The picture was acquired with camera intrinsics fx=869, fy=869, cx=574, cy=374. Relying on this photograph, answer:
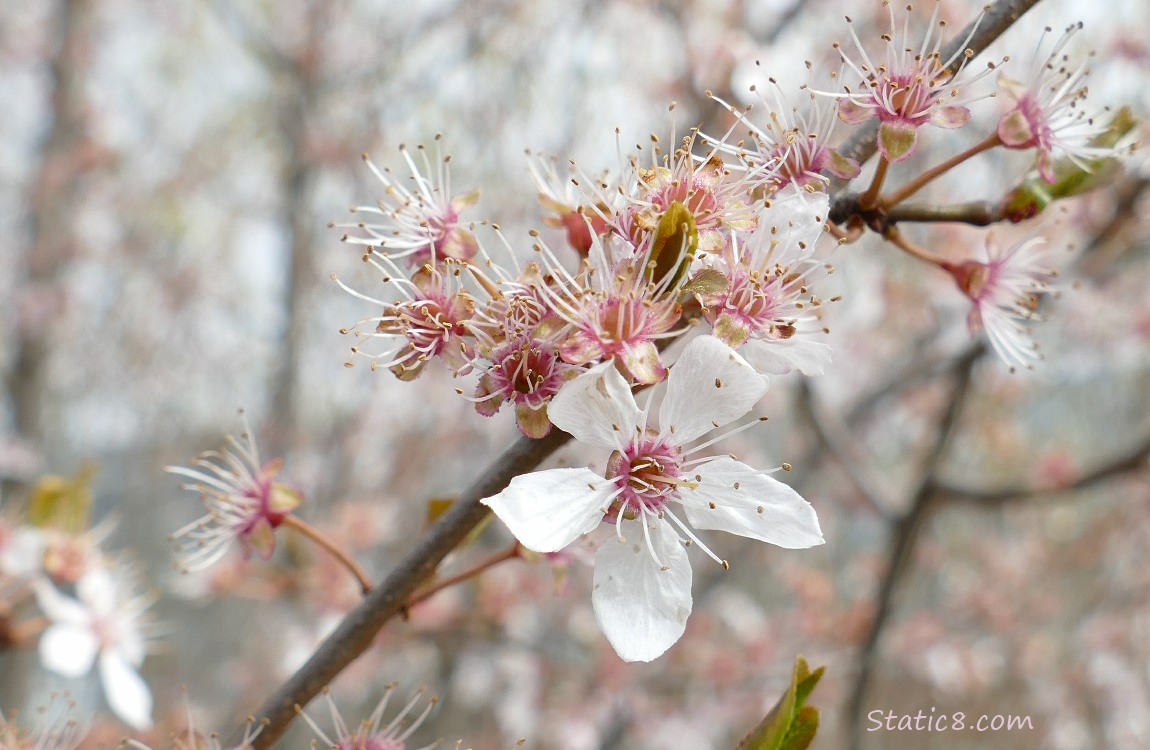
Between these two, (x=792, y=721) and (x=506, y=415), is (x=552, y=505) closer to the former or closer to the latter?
(x=792, y=721)

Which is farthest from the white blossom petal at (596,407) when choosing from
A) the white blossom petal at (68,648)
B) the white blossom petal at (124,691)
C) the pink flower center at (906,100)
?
the white blossom petal at (68,648)

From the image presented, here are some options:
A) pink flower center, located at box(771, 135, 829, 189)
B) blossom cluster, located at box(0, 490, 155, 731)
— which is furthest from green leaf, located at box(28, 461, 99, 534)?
pink flower center, located at box(771, 135, 829, 189)

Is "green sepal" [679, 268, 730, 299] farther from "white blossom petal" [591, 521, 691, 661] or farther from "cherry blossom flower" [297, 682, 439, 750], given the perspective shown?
"cherry blossom flower" [297, 682, 439, 750]

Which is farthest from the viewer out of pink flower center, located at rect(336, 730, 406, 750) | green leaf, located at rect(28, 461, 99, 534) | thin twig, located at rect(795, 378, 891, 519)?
thin twig, located at rect(795, 378, 891, 519)

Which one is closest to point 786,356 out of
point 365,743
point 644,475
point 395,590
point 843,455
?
point 644,475

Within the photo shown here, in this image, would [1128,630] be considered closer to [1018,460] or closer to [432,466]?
[1018,460]

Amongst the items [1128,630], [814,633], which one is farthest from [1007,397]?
[814,633]
